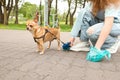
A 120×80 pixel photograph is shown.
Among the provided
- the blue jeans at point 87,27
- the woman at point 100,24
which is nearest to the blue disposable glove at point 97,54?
the woman at point 100,24

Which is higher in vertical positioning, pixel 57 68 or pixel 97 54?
pixel 97 54

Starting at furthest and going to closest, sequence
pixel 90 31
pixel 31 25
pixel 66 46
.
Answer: pixel 66 46, pixel 31 25, pixel 90 31

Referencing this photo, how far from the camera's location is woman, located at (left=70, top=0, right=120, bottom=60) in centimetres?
446

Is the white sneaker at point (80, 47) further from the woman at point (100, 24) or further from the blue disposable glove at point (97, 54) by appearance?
the blue disposable glove at point (97, 54)

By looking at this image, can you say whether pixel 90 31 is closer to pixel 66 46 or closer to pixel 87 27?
pixel 87 27

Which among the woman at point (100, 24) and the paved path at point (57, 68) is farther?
the woman at point (100, 24)

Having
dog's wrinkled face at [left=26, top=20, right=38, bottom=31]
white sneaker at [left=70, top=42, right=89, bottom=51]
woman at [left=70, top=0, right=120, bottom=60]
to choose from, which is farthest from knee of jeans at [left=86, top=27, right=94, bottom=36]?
dog's wrinkled face at [left=26, top=20, right=38, bottom=31]

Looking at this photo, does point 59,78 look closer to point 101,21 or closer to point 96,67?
point 96,67

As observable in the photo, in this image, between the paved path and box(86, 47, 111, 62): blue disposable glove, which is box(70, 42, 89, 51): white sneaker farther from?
box(86, 47, 111, 62): blue disposable glove

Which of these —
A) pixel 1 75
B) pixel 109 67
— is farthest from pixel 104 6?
pixel 1 75

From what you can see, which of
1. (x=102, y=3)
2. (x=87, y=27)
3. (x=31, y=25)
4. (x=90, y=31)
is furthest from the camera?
(x=87, y=27)

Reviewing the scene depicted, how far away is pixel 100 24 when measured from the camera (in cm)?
478

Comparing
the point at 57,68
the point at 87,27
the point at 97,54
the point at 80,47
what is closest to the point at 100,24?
the point at 87,27

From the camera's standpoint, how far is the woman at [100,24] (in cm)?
446
